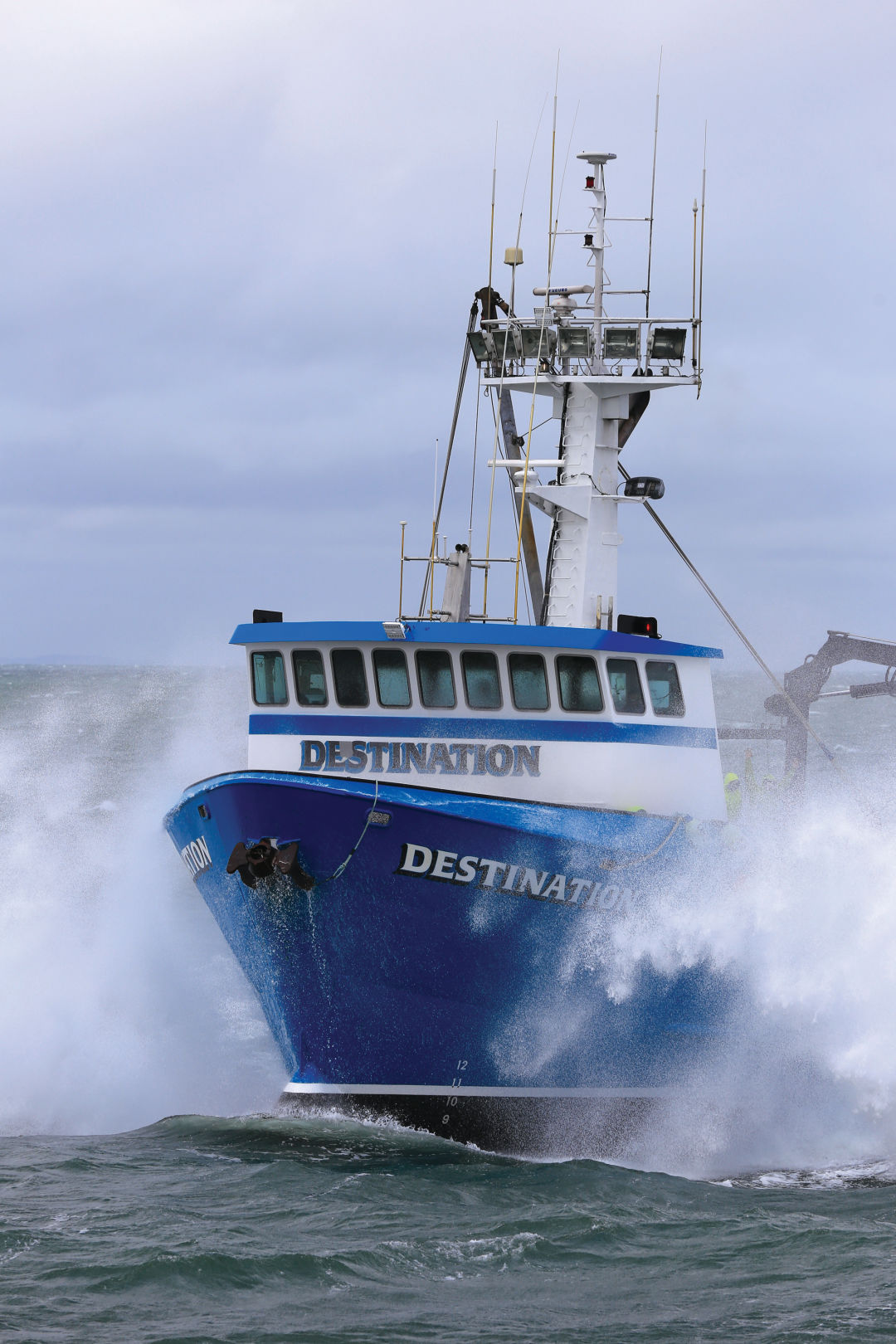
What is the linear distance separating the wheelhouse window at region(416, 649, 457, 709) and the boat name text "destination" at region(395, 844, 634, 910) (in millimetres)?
1950

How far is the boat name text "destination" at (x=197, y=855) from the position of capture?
14883 millimetres

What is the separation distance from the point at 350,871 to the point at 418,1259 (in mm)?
3714

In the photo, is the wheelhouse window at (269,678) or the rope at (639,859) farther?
the wheelhouse window at (269,678)

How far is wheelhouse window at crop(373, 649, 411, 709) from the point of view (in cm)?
1505

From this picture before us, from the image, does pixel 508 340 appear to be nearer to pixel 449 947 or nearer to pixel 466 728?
pixel 466 728

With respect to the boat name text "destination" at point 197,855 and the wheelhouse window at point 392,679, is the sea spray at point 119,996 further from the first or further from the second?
the wheelhouse window at point 392,679

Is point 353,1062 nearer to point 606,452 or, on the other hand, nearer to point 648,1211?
point 648,1211

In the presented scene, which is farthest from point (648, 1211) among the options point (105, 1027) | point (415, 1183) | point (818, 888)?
point (105, 1027)

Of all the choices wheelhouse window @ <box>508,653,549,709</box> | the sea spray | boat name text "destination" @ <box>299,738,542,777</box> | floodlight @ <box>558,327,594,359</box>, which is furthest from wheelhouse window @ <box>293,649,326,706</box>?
floodlight @ <box>558,327,594,359</box>

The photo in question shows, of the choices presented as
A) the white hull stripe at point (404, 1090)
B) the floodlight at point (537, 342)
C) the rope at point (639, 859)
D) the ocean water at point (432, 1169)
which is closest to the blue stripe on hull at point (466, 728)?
the rope at point (639, 859)

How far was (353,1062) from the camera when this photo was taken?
1438 centimetres

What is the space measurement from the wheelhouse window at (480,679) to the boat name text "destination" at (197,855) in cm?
310

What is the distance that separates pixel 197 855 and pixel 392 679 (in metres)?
2.78

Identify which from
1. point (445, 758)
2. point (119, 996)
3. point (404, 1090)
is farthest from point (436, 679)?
point (119, 996)
